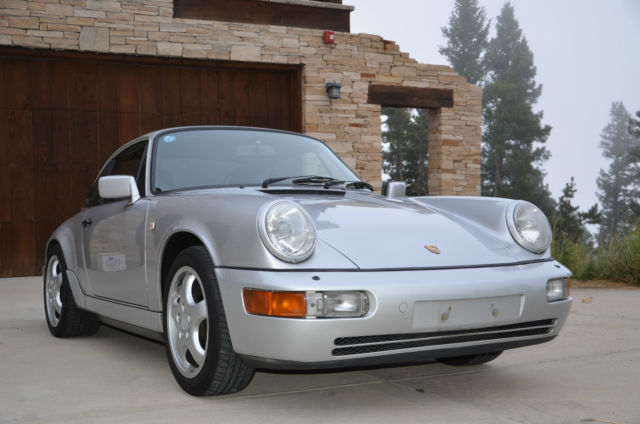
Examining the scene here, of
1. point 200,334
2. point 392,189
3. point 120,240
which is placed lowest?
point 200,334

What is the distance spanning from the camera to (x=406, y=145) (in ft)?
162

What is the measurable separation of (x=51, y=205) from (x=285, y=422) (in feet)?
27.4

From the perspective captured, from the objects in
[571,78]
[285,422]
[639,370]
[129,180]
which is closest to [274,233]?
[285,422]

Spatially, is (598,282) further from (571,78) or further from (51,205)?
(571,78)

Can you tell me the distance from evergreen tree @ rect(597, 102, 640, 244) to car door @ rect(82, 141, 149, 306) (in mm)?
66820

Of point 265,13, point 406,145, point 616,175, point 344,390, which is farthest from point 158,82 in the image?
point 616,175

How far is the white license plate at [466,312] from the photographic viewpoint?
9.95 feet

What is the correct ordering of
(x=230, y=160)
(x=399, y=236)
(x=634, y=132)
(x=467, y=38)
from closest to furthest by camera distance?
(x=399, y=236) → (x=230, y=160) → (x=634, y=132) → (x=467, y=38)

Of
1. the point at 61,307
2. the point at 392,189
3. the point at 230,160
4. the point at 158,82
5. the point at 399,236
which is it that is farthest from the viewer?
the point at 158,82

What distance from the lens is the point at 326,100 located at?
1206cm

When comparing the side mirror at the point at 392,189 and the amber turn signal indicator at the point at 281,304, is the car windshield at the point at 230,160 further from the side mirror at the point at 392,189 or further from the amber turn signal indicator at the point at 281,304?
the amber turn signal indicator at the point at 281,304

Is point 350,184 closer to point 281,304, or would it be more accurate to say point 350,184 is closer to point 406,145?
point 281,304

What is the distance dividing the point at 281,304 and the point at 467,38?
62768 mm

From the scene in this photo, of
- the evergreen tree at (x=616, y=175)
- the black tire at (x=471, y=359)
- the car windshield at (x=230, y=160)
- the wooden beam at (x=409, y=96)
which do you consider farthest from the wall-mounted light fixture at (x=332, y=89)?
the evergreen tree at (x=616, y=175)
